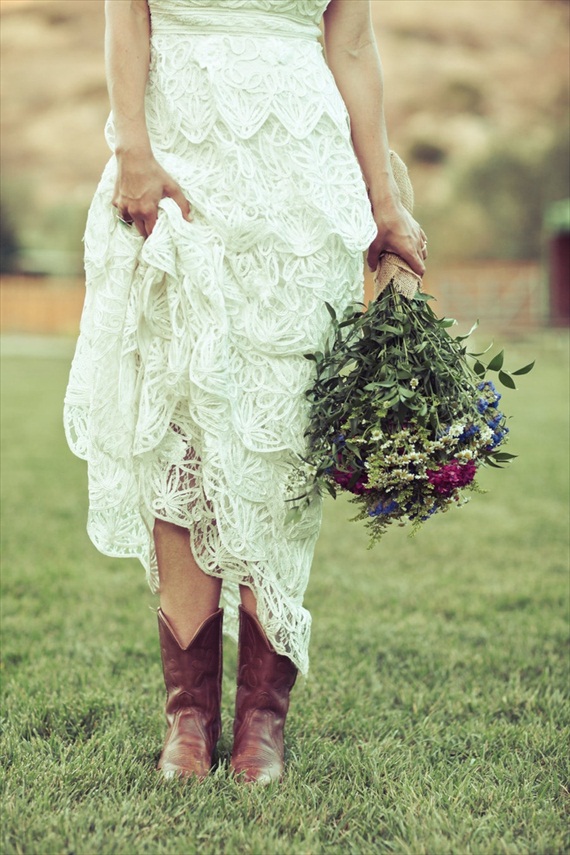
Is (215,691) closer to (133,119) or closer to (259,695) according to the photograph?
(259,695)

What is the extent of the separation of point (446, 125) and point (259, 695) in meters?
35.7

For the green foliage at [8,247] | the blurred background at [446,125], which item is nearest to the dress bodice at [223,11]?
the blurred background at [446,125]

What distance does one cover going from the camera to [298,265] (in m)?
1.86

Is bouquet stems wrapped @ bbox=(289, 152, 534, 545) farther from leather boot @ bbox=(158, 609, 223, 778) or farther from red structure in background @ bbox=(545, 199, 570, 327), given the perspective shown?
red structure in background @ bbox=(545, 199, 570, 327)

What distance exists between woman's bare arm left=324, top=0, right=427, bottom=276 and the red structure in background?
18.9 meters

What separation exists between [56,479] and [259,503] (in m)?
3.80

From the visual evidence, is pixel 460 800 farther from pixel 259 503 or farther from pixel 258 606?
pixel 259 503

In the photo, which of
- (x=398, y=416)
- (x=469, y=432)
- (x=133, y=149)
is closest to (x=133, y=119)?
(x=133, y=149)

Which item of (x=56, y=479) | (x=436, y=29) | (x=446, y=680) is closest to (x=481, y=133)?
(x=436, y=29)

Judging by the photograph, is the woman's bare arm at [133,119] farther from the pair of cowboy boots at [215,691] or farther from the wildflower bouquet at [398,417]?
the pair of cowboy boots at [215,691]

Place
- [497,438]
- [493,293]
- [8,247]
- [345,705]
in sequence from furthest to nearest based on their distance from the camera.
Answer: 1. [8,247]
2. [493,293]
3. [345,705]
4. [497,438]

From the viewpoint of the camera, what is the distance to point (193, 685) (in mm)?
1979

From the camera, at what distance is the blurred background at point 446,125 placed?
98.7 feet

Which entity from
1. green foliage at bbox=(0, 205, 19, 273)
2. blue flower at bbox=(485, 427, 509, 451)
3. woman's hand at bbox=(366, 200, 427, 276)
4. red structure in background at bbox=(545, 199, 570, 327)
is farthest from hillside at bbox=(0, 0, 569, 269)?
blue flower at bbox=(485, 427, 509, 451)
